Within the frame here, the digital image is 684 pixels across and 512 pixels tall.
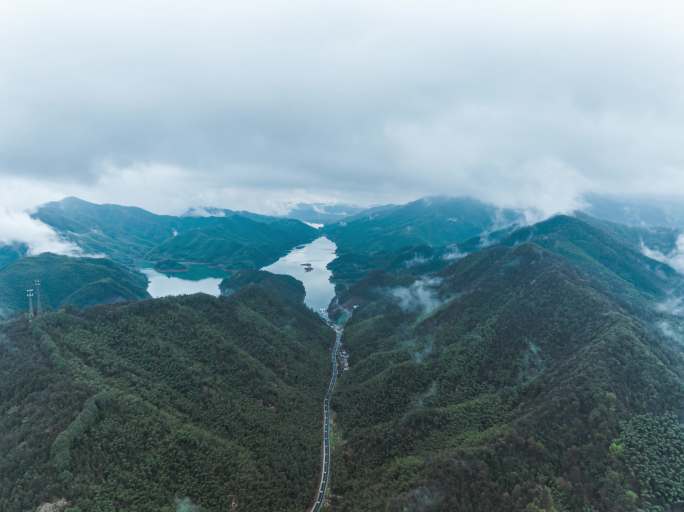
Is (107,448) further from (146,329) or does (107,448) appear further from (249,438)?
(146,329)

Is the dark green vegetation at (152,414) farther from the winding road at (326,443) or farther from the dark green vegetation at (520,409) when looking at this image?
the dark green vegetation at (520,409)

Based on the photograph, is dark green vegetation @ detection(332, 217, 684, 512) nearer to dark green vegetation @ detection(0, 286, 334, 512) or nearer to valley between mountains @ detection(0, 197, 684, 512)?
valley between mountains @ detection(0, 197, 684, 512)

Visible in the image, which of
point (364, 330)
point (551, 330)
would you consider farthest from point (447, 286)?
Answer: point (551, 330)

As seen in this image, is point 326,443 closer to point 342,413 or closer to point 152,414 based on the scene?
point 342,413

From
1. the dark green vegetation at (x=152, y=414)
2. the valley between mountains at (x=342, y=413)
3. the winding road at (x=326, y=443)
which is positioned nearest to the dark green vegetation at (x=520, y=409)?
the valley between mountains at (x=342, y=413)

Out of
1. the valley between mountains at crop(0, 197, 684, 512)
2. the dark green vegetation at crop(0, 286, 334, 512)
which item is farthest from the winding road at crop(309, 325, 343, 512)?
the dark green vegetation at crop(0, 286, 334, 512)

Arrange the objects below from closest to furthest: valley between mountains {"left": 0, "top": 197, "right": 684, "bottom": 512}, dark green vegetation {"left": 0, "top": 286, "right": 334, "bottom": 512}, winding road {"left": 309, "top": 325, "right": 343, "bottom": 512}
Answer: dark green vegetation {"left": 0, "top": 286, "right": 334, "bottom": 512} < valley between mountains {"left": 0, "top": 197, "right": 684, "bottom": 512} < winding road {"left": 309, "top": 325, "right": 343, "bottom": 512}
